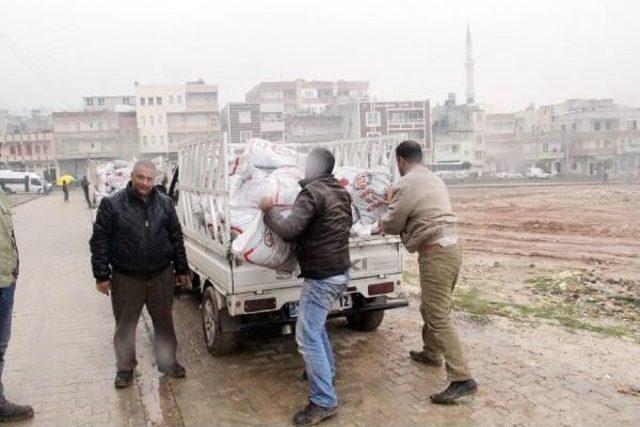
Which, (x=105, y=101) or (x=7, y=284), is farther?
(x=105, y=101)

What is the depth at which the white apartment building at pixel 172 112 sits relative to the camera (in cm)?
7300

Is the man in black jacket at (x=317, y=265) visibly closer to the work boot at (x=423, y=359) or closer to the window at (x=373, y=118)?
the work boot at (x=423, y=359)

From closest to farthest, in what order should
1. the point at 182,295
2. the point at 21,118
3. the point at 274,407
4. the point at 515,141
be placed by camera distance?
the point at 274,407 < the point at 182,295 < the point at 515,141 < the point at 21,118

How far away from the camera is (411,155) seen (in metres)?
4.64

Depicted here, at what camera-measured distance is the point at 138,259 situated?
4.66 m

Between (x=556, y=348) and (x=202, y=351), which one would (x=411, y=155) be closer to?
(x=556, y=348)

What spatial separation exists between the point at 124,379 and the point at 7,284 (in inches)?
54.0

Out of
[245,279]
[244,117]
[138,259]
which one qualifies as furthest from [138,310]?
[244,117]

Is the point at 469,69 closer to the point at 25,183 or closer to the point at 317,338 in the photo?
the point at 25,183

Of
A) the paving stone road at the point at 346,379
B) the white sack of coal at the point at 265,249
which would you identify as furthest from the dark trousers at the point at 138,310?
the white sack of coal at the point at 265,249

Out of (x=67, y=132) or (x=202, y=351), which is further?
(x=67, y=132)

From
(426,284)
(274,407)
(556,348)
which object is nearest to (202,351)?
(274,407)

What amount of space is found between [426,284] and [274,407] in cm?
153

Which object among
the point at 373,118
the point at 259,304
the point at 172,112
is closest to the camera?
the point at 259,304
